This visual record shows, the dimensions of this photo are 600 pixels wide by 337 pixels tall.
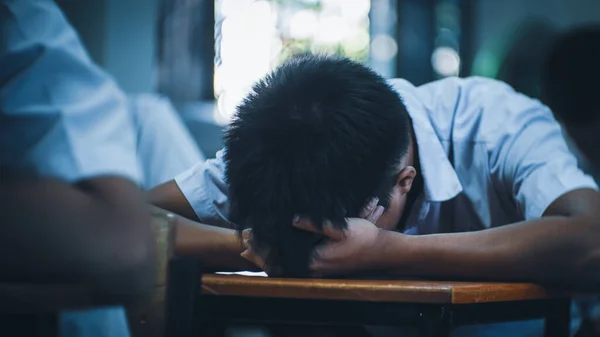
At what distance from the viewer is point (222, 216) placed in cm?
153

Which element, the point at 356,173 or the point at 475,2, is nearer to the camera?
the point at 356,173

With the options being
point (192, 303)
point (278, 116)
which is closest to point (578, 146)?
point (278, 116)

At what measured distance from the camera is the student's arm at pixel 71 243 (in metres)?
0.45

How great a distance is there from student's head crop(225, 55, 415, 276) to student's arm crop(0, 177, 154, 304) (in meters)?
0.59

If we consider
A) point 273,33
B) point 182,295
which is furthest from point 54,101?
point 273,33

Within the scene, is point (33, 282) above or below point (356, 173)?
above

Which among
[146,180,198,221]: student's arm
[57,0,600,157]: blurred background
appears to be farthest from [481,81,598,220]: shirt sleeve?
[57,0,600,157]: blurred background

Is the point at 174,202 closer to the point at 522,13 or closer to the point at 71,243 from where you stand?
the point at 71,243

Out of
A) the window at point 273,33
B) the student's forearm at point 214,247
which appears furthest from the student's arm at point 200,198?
the window at point 273,33

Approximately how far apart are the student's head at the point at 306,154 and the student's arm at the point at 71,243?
593 millimetres

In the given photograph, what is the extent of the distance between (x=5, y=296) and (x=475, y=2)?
14.2 ft

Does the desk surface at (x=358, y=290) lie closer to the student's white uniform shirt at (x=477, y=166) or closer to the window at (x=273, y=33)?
the student's white uniform shirt at (x=477, y=166)

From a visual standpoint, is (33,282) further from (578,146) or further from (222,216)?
(578,146)

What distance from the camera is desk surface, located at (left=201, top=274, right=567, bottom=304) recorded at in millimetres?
996
